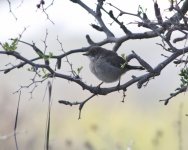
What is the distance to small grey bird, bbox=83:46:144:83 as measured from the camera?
240 inches

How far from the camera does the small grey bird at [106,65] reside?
6098 millimetres

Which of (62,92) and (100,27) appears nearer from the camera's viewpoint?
(100,27)

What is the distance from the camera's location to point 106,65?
6.25 meters

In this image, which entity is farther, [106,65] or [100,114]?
[100,114]

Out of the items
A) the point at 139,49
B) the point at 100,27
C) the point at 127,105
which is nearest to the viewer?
the point at 100,27

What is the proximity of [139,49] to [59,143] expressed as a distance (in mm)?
4213

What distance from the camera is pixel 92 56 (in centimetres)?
635

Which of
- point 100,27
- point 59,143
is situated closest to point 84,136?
point 59,143

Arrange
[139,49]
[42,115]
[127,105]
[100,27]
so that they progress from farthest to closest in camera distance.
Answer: [139,49]
[127,105]
[42,115]
[100,27]

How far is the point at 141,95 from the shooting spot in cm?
1124

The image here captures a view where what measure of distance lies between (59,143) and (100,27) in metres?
4.82

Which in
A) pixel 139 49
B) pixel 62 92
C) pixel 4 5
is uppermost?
pixel 4 5

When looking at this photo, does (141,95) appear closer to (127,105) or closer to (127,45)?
(127,105)

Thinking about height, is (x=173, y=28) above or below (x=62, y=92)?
below
